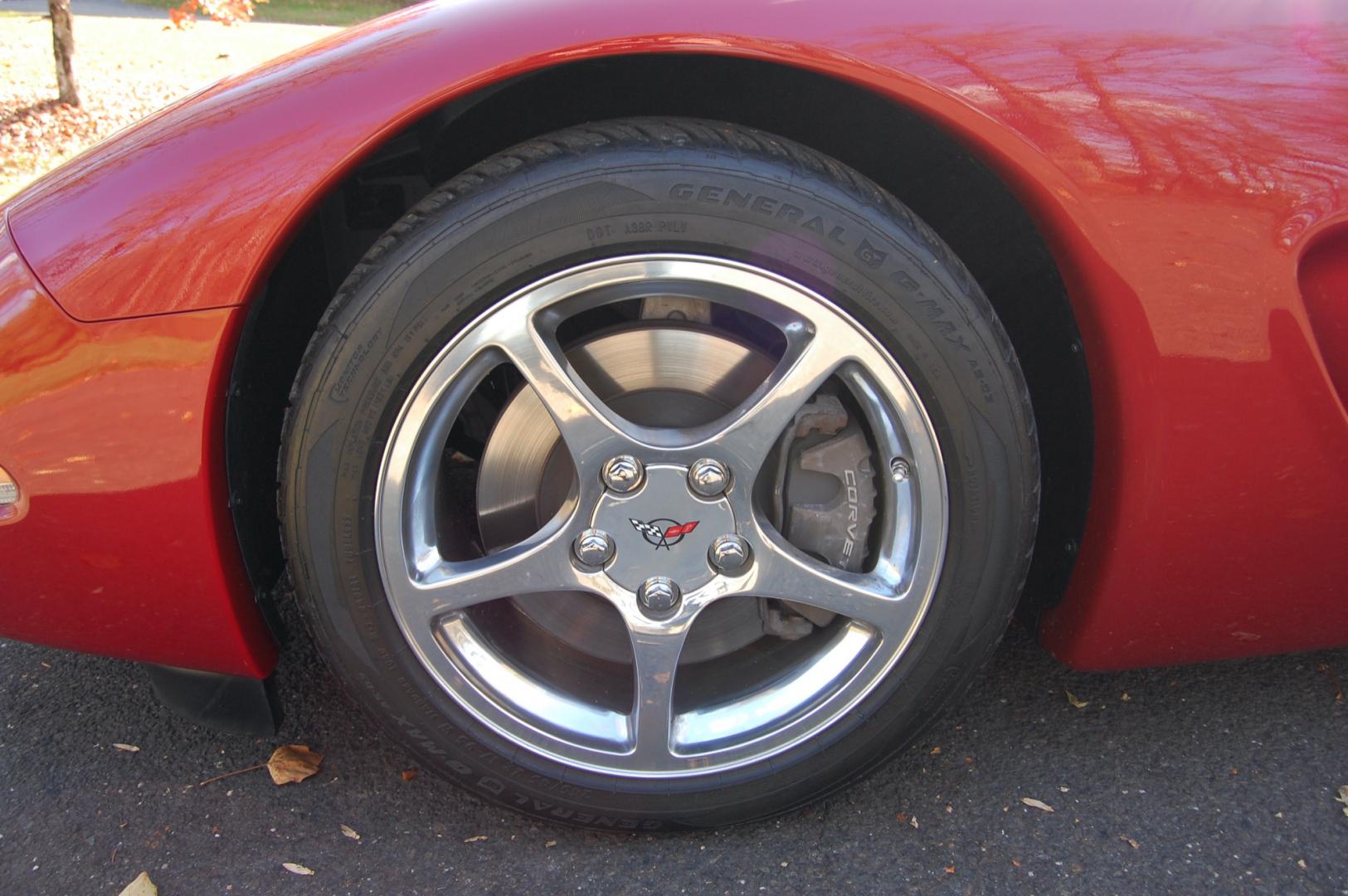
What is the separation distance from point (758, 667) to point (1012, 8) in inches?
41.8

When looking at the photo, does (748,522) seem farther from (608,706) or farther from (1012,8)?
(1012,8)

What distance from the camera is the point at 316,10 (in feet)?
55.8

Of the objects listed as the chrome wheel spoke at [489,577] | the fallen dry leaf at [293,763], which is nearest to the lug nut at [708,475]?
the chrome wheel spoke at [489,577]

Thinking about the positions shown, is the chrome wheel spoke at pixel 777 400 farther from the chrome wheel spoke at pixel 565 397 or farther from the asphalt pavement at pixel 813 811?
the asphalt pavement at pixel 813 811

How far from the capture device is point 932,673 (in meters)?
1.52

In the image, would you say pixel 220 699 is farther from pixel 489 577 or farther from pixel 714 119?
pixel 714 119

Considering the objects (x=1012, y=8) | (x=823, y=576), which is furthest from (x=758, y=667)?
(x=1012, y=8)

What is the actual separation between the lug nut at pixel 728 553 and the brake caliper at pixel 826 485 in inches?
4.8

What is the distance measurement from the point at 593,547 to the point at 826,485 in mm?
381

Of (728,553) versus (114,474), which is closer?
(114,474)

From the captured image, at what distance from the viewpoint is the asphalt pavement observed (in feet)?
Result: 4.98

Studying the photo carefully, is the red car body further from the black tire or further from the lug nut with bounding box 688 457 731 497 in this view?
the lug nut with bounding box 688 457 731 497

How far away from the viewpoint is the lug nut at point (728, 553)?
4.83ft

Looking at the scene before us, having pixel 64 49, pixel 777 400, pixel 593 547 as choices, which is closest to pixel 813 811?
pixel 593 547
